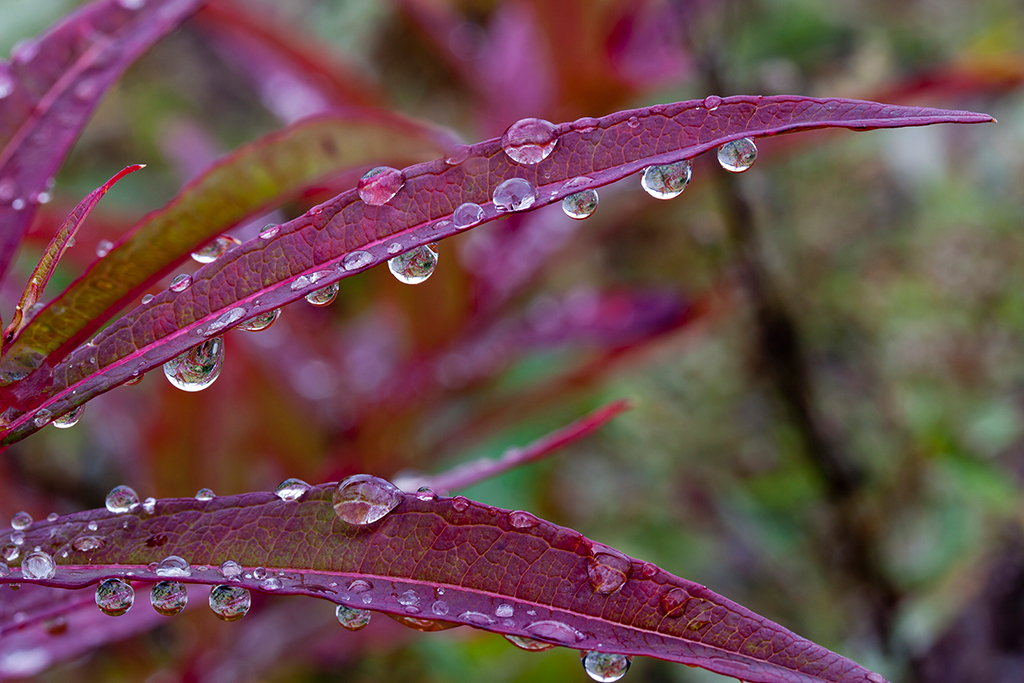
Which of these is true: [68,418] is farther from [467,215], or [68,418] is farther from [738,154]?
[738,154]

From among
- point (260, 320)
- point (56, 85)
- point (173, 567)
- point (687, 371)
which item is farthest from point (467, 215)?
point (687, 371)

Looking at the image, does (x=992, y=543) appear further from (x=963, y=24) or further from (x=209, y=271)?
(x=209, y=271)

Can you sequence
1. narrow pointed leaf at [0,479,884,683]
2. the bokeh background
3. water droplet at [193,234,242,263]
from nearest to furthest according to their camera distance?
narrow pointed leaf at [0,479,884,683]
water droplet at [193,234,242,263]
the bokeh background

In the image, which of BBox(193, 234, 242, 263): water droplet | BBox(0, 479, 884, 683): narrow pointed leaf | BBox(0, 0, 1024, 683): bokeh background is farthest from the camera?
BBox(0, 0, 1024, 683): bokeh background

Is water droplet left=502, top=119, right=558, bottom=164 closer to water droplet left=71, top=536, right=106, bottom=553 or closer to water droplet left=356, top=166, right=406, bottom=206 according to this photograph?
water droplet left=356, top=166, right=406, bottom=206

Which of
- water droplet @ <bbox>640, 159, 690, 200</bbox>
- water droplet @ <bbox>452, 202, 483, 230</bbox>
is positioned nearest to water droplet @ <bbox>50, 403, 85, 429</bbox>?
water droplet @ <bbox>452, 202, 483, 230</bbox>

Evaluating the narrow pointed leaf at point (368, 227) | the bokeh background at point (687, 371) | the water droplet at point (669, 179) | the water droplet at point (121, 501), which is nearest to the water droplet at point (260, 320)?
the narrow pointed leaf at point (368, 227)
